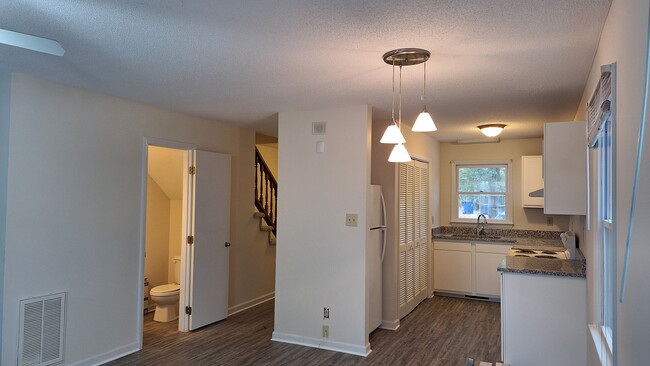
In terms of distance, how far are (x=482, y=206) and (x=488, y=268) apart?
1116 mm

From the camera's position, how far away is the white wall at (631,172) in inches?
50.7

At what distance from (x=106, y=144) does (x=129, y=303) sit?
150 cm

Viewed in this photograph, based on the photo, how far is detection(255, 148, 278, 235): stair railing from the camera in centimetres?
650

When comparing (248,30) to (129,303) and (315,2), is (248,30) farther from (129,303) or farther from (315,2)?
(129,303)

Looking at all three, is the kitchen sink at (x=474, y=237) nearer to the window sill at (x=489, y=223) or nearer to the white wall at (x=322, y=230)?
the window sill at (x=489, y=223)

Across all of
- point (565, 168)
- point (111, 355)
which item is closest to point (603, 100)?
point (565, 168)

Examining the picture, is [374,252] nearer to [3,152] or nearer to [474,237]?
[474,237]

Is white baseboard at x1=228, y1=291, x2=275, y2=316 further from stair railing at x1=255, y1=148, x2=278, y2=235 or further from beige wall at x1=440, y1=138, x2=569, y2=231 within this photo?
beige wall at x1=440, y1=138, x2=569, y2=231

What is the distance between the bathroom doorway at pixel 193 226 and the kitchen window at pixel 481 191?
383cm

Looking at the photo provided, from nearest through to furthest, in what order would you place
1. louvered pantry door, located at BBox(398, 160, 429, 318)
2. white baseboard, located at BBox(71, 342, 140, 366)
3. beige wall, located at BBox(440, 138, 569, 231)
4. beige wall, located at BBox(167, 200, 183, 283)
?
white baseboard, located at BBox(71, 342, 140, 366) → louvered pantry door, located at BBox(398, 160, 429, 318) → beige wall, located at BBox(167, 200, 183, 283) → beige wall, located at BBox(440, 138, 569, 231)

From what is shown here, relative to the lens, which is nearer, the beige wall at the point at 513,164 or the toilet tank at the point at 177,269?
the toilet tank at the point at 177,269

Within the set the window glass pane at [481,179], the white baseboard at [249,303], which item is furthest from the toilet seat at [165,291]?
the window glass pane at [481,179]

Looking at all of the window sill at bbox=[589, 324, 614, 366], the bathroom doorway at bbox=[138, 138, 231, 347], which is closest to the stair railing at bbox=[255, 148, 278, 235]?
the bathroom doorway at bbox=[138, 138, 231, 347]

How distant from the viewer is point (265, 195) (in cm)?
676
